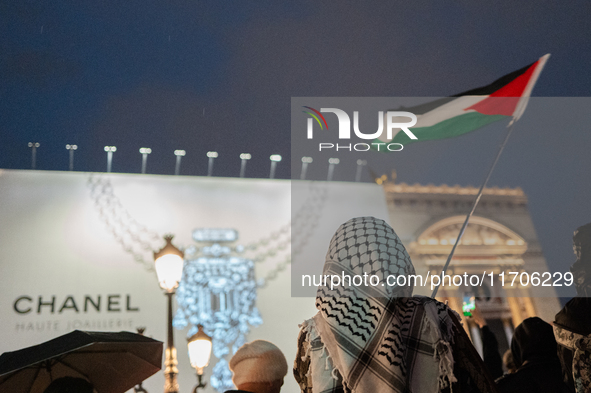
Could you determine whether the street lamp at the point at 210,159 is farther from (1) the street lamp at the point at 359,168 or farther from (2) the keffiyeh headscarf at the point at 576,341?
(2) the keffiyeh headscarf at the point at 576,341

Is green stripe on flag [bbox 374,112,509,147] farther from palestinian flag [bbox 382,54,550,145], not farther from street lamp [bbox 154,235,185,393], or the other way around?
street lamp [bbox 154,235,185,393]

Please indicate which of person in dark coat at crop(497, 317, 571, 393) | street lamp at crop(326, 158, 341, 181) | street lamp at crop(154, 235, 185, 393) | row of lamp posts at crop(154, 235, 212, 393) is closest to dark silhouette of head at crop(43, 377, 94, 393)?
row of lamp posts at crop(154, 235, 212, 393)

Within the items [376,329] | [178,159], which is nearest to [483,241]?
[178,159]

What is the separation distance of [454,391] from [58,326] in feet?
30.0

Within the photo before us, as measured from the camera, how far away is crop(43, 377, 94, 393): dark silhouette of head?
2148 millimetres

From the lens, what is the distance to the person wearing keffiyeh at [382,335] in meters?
1.00

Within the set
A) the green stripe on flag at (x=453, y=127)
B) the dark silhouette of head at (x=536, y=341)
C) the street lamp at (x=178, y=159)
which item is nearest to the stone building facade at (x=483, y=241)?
the street lamp at (x=178, y=159)

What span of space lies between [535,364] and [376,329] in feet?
4.80

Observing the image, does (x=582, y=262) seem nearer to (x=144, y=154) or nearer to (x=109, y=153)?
(x=144, y=154)

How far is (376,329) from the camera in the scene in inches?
40.8

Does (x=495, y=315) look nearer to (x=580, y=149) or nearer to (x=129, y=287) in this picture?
(x=580, y=149)

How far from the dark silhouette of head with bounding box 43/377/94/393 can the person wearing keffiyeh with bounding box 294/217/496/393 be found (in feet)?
5.15

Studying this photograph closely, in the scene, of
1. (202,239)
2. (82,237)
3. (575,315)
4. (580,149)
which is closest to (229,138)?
(202,239)

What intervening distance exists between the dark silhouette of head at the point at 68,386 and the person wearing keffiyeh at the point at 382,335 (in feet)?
5.15
